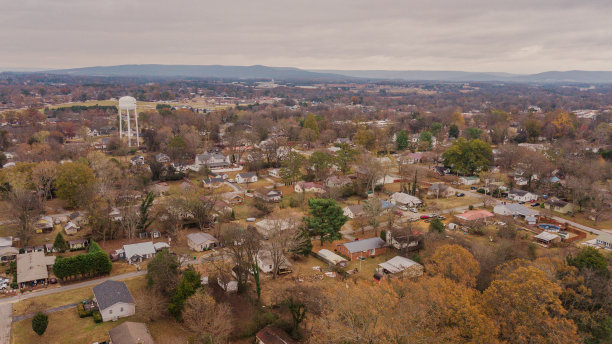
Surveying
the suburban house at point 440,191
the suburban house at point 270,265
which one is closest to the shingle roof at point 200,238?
the suburban house at point 270,265

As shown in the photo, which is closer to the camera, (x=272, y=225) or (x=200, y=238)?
(x=272, y=225)

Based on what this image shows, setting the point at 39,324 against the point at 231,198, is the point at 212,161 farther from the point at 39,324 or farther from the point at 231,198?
the point at 39,324

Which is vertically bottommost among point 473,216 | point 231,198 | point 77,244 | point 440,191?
point 77,244

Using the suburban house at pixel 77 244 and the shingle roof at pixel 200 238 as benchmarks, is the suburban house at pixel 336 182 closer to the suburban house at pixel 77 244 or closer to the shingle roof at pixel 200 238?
the shingle roof at pixel 200 238

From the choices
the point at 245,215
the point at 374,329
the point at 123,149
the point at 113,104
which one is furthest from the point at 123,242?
the point at 113,104

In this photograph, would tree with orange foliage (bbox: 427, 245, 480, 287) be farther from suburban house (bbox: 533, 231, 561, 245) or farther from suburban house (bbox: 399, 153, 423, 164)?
suburban house (bbox: 399, 153, 423, 164)

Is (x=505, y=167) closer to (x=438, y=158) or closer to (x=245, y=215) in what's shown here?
(x=438, y=158)

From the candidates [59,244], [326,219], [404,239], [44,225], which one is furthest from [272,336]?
[44,225]

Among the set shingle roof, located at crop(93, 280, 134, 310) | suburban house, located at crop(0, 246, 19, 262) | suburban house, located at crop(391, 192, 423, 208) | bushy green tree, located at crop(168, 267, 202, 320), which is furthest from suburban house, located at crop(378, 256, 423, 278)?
suburban house, located at crop(0, 246, 19, 262)
